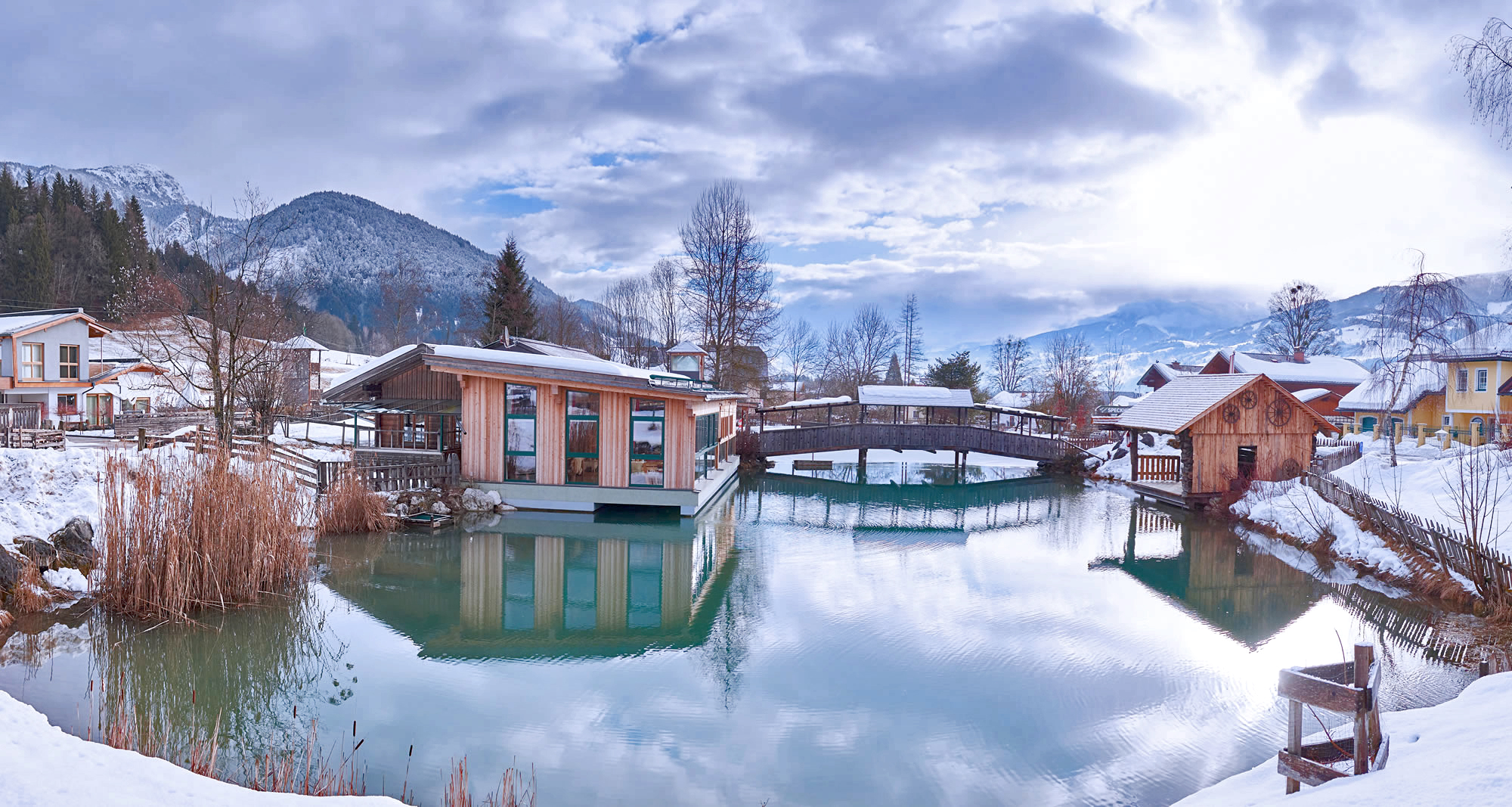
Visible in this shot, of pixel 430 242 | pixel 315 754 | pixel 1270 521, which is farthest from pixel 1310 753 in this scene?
pixel 430 242

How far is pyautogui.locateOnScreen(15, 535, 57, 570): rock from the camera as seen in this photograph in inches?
408

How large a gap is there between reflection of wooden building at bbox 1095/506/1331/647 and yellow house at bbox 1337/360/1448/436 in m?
21.6

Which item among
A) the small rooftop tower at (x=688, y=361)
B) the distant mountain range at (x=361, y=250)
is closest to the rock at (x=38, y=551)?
the small rooftop tower at (x=688, y=361)

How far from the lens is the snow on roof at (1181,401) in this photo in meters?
21.3

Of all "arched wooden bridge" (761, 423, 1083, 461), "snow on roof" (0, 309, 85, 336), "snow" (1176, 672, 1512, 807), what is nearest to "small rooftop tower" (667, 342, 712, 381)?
"arched wooden bridge" (761, 423, 1083, 461)

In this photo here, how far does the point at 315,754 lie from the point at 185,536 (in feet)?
15.2

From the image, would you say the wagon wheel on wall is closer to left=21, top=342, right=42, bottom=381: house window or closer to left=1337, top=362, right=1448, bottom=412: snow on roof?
left=1337, top=362, right=1448, bottom=412: snow on roof

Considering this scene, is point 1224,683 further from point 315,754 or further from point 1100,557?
point 315,754

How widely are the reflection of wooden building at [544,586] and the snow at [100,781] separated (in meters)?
4.15

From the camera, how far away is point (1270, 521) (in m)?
18.5

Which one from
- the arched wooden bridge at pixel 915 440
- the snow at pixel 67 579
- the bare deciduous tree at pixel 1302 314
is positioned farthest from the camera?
the bare deciduous tree at pixel 1302 314

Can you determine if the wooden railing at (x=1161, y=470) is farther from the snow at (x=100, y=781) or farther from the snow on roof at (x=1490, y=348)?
the snow at (x=100, y=781)

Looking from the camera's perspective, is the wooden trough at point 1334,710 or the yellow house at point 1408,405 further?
the yellow house at point 1408,405

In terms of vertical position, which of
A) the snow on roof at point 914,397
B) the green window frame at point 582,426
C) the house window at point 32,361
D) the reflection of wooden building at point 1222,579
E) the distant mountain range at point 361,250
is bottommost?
the reflection of wooden building at point 1222,579
